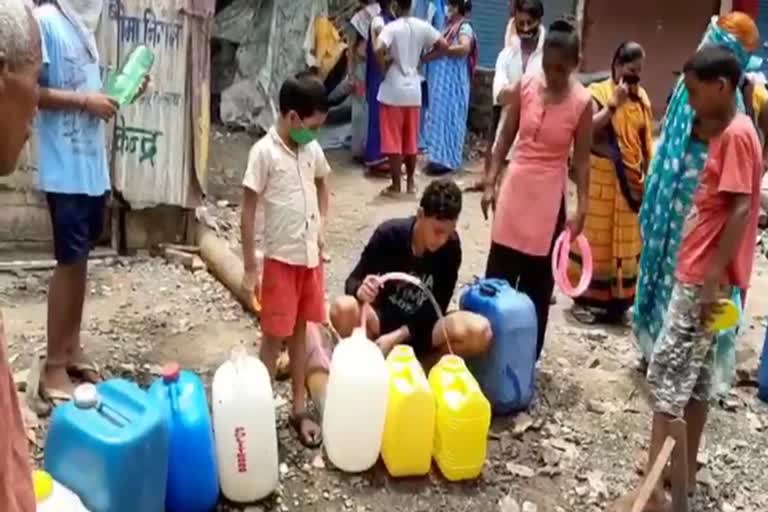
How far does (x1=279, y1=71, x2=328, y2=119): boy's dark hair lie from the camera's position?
12.1 ft

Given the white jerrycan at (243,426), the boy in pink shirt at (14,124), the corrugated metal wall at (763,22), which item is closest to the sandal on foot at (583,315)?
the white jerrycan at (243,426)

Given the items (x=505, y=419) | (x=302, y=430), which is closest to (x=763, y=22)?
(x=505, y=419)

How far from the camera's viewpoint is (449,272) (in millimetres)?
4238

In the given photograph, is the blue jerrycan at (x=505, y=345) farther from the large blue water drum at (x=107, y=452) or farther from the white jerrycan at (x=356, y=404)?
the large blue water drum at (x=107, y=452)

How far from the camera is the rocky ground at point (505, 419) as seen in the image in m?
3.84

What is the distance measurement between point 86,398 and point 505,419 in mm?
1883

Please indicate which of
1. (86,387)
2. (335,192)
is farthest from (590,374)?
(335,192)

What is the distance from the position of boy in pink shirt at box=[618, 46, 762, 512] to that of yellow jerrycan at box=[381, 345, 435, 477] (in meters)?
0.77

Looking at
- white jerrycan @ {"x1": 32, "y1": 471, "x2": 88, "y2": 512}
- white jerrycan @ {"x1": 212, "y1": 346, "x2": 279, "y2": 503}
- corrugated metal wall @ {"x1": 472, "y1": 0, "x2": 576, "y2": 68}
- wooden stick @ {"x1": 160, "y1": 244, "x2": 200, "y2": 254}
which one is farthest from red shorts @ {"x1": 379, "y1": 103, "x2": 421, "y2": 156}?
white jerrycan @ {"x1": 32, "y1": 471, "x2": 88, "y2": 512}

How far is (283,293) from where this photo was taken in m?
3.90

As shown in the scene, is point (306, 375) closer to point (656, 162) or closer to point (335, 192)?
point (656, 162)

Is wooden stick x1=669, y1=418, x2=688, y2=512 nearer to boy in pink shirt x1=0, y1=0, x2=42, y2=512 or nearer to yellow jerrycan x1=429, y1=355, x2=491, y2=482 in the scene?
yellow jerrycan x1=429, y1=355, x2=491, y2=482

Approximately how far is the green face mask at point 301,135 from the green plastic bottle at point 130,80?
2.43 ft

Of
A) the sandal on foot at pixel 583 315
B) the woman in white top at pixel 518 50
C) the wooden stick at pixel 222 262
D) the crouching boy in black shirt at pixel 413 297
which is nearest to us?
the crouching boy in black shirt at pixel 413 297
